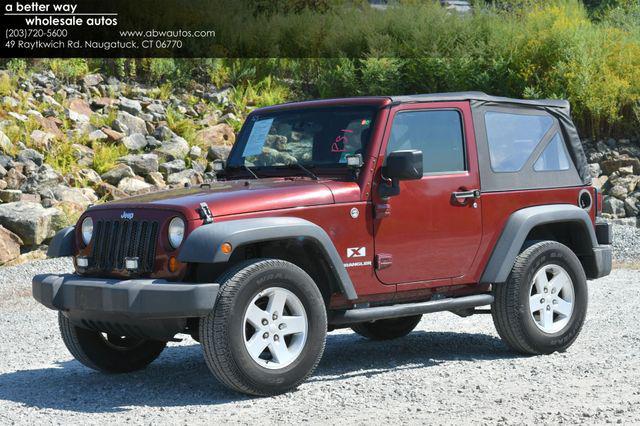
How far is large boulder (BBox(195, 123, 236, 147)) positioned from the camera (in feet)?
65.1

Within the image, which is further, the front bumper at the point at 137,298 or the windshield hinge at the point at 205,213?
the windshield hinge at the point at 205,213

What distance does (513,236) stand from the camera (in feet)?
25.6

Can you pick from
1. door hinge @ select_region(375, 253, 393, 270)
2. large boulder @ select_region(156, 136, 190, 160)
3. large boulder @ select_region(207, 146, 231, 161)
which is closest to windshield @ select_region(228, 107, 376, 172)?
door hinge @ select_region(375, 253, 393, 270)

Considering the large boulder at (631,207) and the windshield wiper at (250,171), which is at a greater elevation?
the windshield wiper at (250,171)

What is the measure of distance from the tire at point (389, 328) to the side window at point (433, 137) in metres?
1.80

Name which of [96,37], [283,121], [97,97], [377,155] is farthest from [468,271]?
[96,37]

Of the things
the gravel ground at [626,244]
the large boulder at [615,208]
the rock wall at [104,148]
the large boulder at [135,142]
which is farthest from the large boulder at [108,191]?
the large boulder at [615,208]

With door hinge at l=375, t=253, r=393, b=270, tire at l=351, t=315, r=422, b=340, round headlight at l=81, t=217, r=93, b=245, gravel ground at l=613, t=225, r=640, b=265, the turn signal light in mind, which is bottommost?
gravel ground at l=613, t=225, r=640, b=265

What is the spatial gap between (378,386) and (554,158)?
271 centimetres

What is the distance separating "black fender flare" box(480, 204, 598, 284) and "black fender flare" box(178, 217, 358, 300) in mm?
1414

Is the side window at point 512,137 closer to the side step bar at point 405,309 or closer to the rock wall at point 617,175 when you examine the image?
the side step bar at point 405,309

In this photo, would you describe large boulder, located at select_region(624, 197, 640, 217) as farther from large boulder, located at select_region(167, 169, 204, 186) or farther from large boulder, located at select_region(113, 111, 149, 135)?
large boulder, located at select_region(113, 111, 149, 135)

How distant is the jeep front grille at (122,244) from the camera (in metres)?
6.59

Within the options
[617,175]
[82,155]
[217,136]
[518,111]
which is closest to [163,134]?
[217,136]
